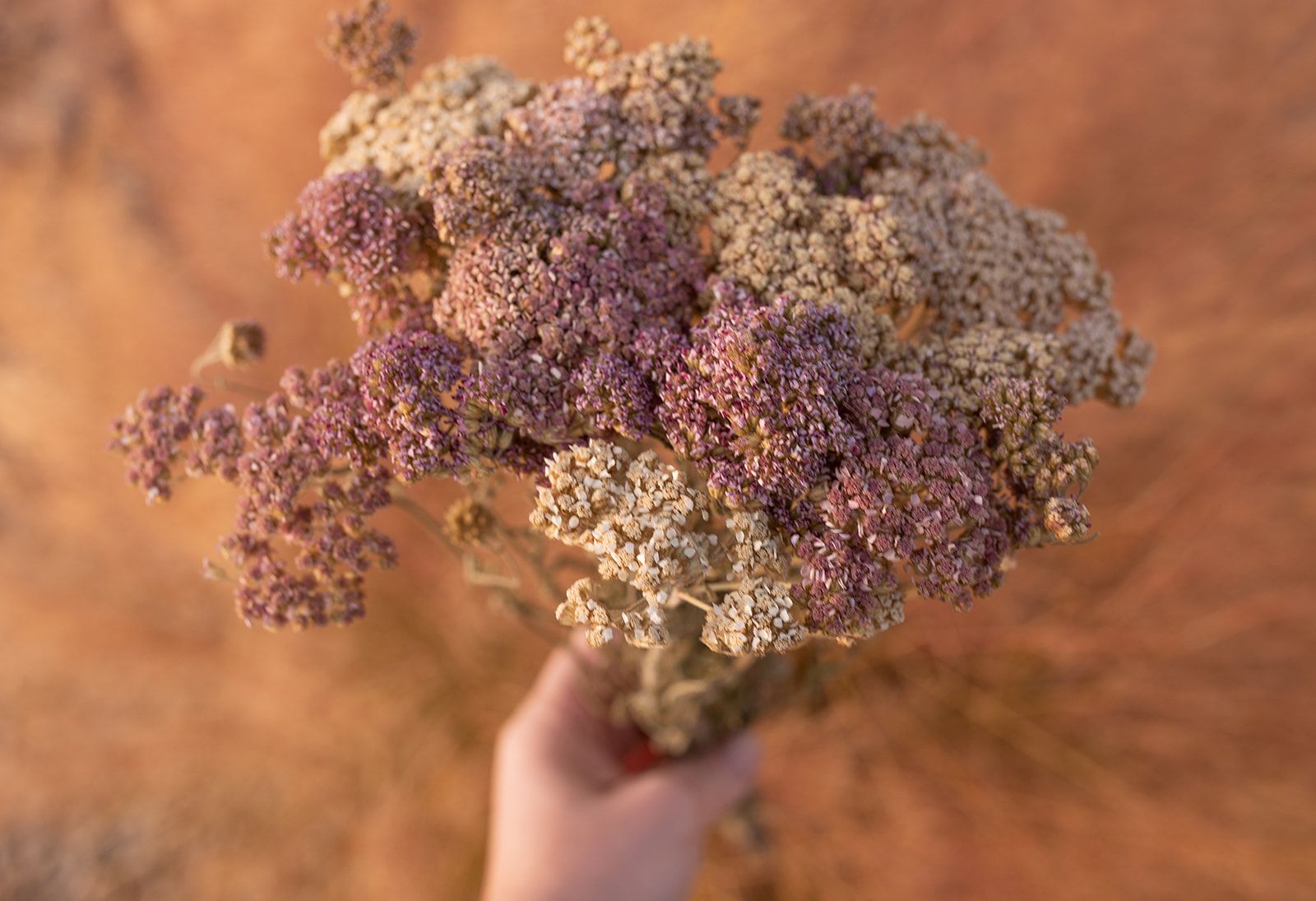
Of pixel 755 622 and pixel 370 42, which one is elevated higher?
pixel 370 42

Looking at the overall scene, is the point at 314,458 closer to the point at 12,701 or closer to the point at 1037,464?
the point at 1037,464

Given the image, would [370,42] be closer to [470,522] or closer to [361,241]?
[361,241]

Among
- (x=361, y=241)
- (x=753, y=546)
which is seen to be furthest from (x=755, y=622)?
(x=361, y=241)

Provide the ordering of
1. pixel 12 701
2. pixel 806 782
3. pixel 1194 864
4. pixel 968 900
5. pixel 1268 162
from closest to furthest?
pixel 1268 162, pixel 1194 864, pixel 968 900, pixel 806 782, pixel 12 701

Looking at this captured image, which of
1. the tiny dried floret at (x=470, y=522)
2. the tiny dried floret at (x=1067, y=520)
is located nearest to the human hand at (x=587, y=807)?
the tiny dried floret at (x=470, y=522)

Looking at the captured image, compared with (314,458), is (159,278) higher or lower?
higher

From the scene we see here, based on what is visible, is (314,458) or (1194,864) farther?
(1194,864)

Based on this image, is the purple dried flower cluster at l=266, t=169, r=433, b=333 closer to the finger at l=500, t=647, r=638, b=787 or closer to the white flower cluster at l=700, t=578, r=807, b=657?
the white flower cluster at l=700, t=578, r=807, b=657

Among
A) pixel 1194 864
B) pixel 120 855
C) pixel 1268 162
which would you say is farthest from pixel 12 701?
pixel 1268 162
